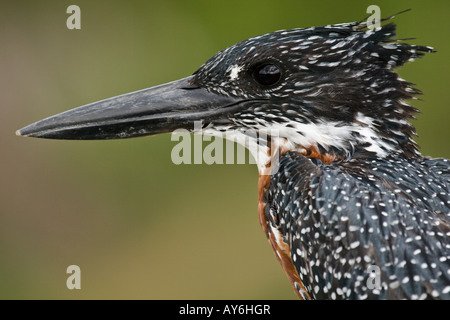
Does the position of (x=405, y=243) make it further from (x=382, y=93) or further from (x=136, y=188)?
(x=136, y=188)

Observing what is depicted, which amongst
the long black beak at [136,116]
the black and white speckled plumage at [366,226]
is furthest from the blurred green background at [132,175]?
the black and white speckled plumage at [366,226]

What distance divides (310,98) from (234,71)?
0.47 m

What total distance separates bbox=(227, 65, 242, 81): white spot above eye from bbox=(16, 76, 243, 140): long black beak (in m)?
0.14

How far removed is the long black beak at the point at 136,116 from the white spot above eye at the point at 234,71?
0.14 metres

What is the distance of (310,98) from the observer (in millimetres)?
3725

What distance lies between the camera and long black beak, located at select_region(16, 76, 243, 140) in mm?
3918

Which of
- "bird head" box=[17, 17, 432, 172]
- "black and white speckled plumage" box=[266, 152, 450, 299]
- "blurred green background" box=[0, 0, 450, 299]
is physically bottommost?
"black and white speckled plumage" box=[266, 152, 450, 299]

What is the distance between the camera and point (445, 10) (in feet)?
24.6

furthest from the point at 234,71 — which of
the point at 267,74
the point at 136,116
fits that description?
the point at 136,116

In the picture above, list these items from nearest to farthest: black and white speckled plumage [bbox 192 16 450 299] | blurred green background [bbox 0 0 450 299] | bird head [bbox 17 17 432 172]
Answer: black and white speckled plumage [bbox 192 16 450 299] → bird head [bbox 17 17 432 172] → blurred green background [bbox 0 0 450 299]

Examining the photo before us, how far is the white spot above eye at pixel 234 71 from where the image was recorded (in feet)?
12.5

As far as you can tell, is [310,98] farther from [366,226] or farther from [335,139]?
[366,226]

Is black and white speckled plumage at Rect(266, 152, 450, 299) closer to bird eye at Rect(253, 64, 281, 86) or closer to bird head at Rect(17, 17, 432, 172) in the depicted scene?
bird head at Rect(17, 17, 432, 172)

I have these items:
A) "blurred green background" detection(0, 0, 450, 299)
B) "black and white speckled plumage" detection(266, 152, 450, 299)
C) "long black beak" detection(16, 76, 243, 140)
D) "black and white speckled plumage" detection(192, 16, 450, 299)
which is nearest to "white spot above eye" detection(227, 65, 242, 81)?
"black and white speckled plumage" detection(192, 16, 450, 299)
